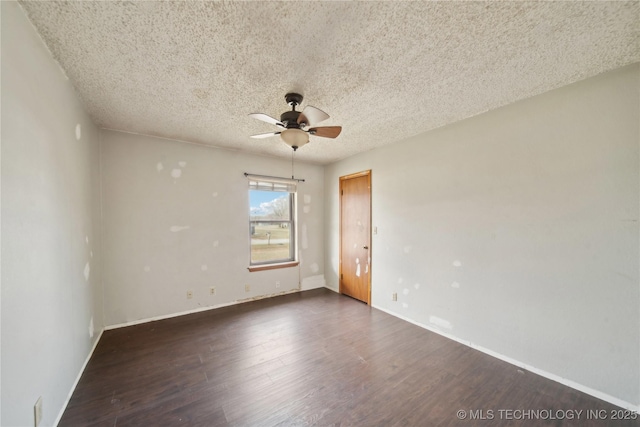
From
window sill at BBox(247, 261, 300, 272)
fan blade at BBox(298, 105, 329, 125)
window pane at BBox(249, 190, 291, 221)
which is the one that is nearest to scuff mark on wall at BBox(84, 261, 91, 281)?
window sill at BBox(247, 261, 300, 272)

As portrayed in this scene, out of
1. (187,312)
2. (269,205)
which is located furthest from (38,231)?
(269,205)

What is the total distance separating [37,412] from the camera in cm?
132

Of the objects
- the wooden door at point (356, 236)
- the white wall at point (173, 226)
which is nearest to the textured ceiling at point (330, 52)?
the white wall at point (173, 226)

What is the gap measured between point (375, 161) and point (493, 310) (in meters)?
2.43

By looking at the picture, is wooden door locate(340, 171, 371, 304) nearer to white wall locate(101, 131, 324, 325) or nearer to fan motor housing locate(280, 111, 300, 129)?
white wall locate(101, 131, 324, 325)

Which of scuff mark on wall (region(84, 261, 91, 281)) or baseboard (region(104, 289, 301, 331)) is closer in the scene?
scuff mark on wall (region(84, 261, 91, 281))

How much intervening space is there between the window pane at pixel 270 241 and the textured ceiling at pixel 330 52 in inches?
83.1

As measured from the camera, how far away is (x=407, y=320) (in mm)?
3188

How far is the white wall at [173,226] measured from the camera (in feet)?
9.61

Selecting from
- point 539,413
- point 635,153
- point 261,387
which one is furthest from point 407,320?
point 635,153

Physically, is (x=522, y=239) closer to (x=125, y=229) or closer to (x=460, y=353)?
(x=460, y=353)

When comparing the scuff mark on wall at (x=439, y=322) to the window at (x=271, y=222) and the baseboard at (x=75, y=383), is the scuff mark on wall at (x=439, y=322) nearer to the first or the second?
the window at (x=271, y=222)

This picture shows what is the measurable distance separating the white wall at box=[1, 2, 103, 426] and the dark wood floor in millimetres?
446

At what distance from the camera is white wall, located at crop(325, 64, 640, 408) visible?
5.71 ft
